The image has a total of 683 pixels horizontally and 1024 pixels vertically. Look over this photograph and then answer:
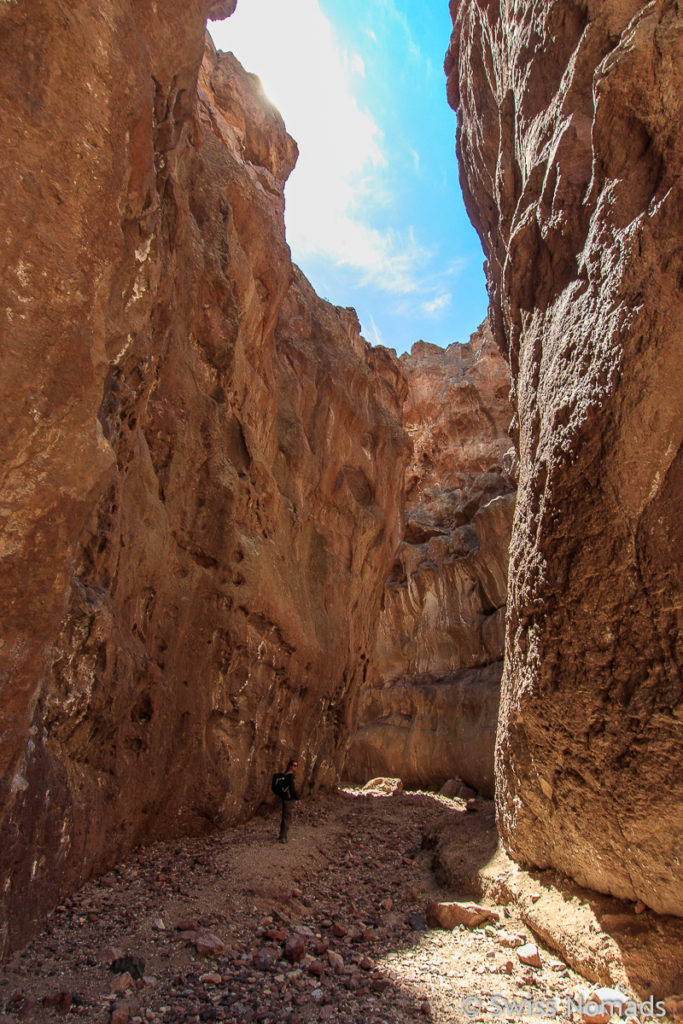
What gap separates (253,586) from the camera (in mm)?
10594

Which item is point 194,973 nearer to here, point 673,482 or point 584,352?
point 673,482

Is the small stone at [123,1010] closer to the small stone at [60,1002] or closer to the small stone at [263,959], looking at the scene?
the small stone at [60,1002]

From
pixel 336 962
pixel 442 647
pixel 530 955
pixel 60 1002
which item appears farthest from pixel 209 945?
pixel 442 647

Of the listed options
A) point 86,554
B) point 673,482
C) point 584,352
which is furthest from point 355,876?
point 584,352

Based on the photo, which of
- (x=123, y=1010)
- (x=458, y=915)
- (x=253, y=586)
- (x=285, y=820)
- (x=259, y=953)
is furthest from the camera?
(x=253, y=586)

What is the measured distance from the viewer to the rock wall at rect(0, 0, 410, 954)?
383 cm

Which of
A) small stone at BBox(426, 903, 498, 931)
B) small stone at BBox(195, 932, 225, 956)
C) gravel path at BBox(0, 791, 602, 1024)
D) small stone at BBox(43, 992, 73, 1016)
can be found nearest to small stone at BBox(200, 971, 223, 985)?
gravel path at BBox(0, 791, 602, 1024)

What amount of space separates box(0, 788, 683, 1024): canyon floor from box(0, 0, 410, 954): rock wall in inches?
21.4

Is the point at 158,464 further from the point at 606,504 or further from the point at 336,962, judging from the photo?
the point at 336,962

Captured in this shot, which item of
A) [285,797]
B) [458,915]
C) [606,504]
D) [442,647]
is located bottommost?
[458,915]

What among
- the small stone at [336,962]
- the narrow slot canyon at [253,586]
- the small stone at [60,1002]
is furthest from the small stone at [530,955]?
the small stone at [60,1002]

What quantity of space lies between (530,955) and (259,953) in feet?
8.07

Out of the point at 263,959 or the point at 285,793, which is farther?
the point at 285,793

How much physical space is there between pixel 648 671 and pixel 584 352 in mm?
3273
